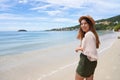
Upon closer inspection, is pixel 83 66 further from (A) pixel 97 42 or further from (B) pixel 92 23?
(B) pixel 92 23

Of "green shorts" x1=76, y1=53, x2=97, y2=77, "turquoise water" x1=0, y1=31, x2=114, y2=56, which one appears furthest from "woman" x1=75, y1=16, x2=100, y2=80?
"turquoise water" x1=0, y1=31, x2=114, y2=56

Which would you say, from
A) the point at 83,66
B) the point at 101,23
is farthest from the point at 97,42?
the point at 101,23

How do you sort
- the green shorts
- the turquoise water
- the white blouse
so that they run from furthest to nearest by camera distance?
the turquoise water → the green shorts → the white blouse

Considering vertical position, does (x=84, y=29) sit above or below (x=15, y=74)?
above

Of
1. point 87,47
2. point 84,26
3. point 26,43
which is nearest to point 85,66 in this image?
point 87,47

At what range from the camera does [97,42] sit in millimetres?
4000

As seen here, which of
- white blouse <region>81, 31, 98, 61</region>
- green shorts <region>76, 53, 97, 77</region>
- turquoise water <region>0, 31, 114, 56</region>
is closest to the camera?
white blouse <region>81, 31, 98, 61</region>

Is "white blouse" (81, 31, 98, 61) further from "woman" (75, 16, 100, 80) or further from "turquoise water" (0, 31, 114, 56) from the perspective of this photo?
"turquoise water" (0, 31, 114, 56)

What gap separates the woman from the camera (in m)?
3.87

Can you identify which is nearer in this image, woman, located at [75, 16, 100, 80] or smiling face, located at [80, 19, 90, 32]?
woman, located at [75, 16, 100, 80]

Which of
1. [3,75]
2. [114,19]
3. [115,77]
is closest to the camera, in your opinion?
[115,77]

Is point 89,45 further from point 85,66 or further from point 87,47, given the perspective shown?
point 85,66

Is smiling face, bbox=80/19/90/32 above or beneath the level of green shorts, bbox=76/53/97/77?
above

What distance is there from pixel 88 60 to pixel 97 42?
356mm
